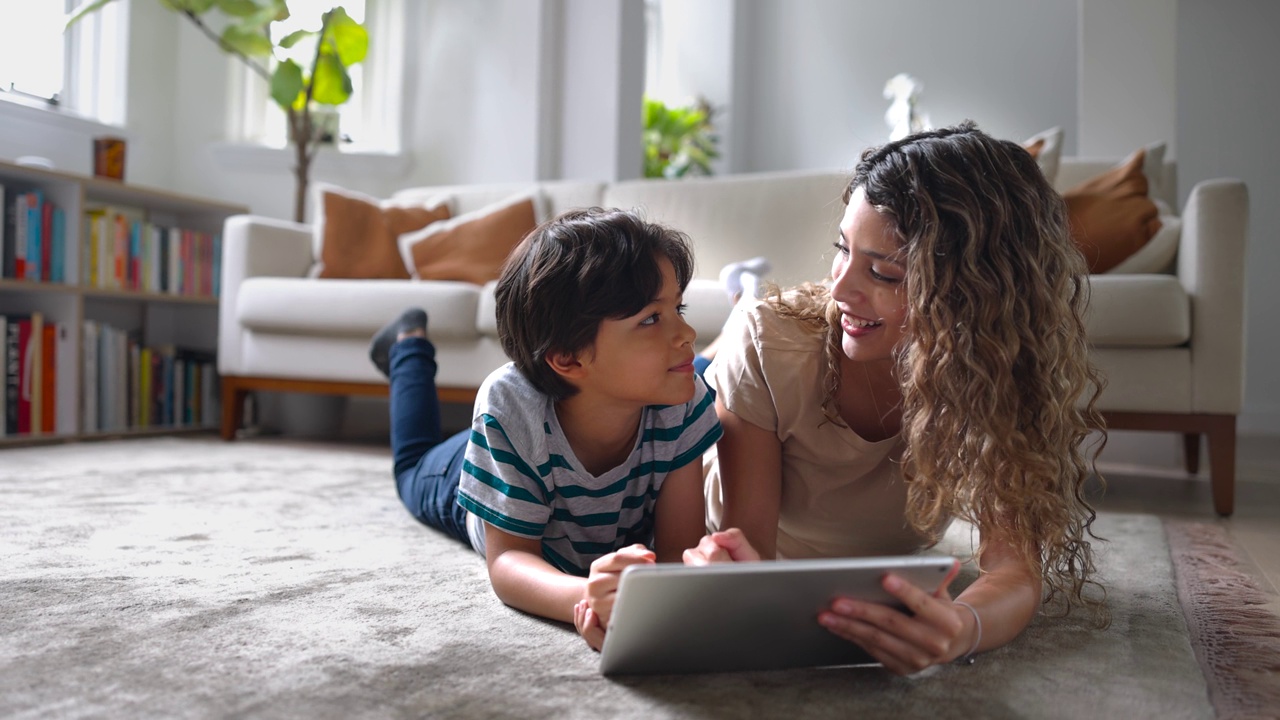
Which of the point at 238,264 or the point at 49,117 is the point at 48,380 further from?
the point at 49,117

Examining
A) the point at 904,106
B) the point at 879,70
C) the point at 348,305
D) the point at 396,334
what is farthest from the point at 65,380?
the point at 879,70

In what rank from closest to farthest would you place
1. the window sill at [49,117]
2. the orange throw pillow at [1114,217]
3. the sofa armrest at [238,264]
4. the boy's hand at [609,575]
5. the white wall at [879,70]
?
the boy's hand at [609,575]
the orange throw pillow at [1114,217]
the sofa armrest at [238,264]
the window sill at [49,117]
the white wall at [879,70]

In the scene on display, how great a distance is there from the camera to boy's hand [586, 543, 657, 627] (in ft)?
2.87

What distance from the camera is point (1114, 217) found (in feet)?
8.11

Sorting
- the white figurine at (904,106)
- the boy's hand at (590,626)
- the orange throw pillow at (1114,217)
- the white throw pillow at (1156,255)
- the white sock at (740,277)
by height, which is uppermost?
the white figurine at (904,106)

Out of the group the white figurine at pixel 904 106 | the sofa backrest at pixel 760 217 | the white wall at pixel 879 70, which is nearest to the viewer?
the sofa backrest at pixel 760 217

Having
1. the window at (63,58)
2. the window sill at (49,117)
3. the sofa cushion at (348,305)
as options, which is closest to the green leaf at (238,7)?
the window at (63,58)

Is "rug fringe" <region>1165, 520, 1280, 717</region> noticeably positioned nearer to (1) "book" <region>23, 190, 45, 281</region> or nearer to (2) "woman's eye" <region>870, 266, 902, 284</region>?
(2) "woman's eye" <region>870, 266, 902, 284</region>

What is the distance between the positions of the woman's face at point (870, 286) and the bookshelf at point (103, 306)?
262 cm

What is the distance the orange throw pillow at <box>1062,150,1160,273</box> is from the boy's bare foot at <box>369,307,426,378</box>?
59.7 inches

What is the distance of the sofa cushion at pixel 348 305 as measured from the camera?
9.18 feet

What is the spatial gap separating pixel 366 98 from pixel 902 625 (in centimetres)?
398

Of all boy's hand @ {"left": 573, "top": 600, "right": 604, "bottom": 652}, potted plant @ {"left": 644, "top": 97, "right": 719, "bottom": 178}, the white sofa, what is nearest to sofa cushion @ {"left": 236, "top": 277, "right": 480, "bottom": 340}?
the white sofa

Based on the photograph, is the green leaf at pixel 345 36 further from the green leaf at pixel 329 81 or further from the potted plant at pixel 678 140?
the potted plant at pixel 678 140
